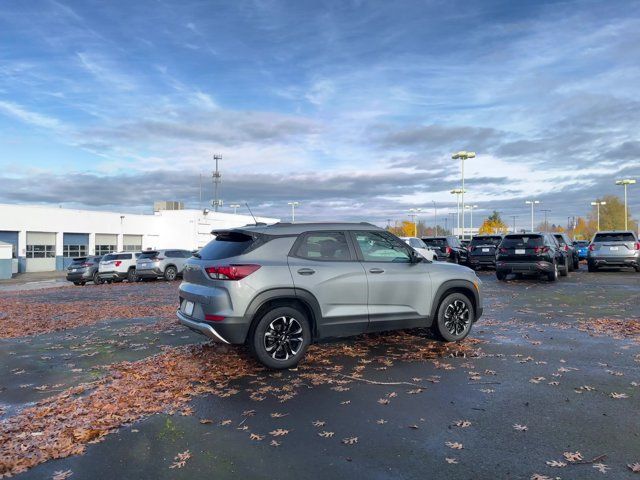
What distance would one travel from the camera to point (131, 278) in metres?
27.8

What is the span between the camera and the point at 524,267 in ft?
60.7

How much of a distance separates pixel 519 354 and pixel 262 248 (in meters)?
3.93

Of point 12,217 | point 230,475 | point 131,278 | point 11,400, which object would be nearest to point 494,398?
point 230,475

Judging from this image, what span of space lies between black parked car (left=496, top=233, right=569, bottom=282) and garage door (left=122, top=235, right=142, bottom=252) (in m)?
46.4

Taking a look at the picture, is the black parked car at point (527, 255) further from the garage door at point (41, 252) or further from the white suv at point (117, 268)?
the garage door at point (41, 252)

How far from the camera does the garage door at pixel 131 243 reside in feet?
185

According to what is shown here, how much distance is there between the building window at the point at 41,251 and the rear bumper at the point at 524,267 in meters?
42.7

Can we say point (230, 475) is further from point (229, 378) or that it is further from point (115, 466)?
point (229, 378)

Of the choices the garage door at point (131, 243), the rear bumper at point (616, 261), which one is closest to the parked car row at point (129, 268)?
the rear bumper at point (616, 261)

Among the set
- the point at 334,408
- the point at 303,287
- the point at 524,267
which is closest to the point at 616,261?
the point at 524,267

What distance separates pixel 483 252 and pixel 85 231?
41.2 metres

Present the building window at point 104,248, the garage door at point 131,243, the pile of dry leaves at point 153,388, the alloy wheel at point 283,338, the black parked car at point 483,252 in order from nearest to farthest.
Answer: the pile of dry leaves at point 153,388
the alloy wheel at point 283,338
the black parked car at point 483,252
the building window at point 104,248
the garage door at point 131,243

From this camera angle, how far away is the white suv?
27.4m

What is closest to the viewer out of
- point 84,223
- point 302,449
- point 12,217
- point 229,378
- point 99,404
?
point 302,449
